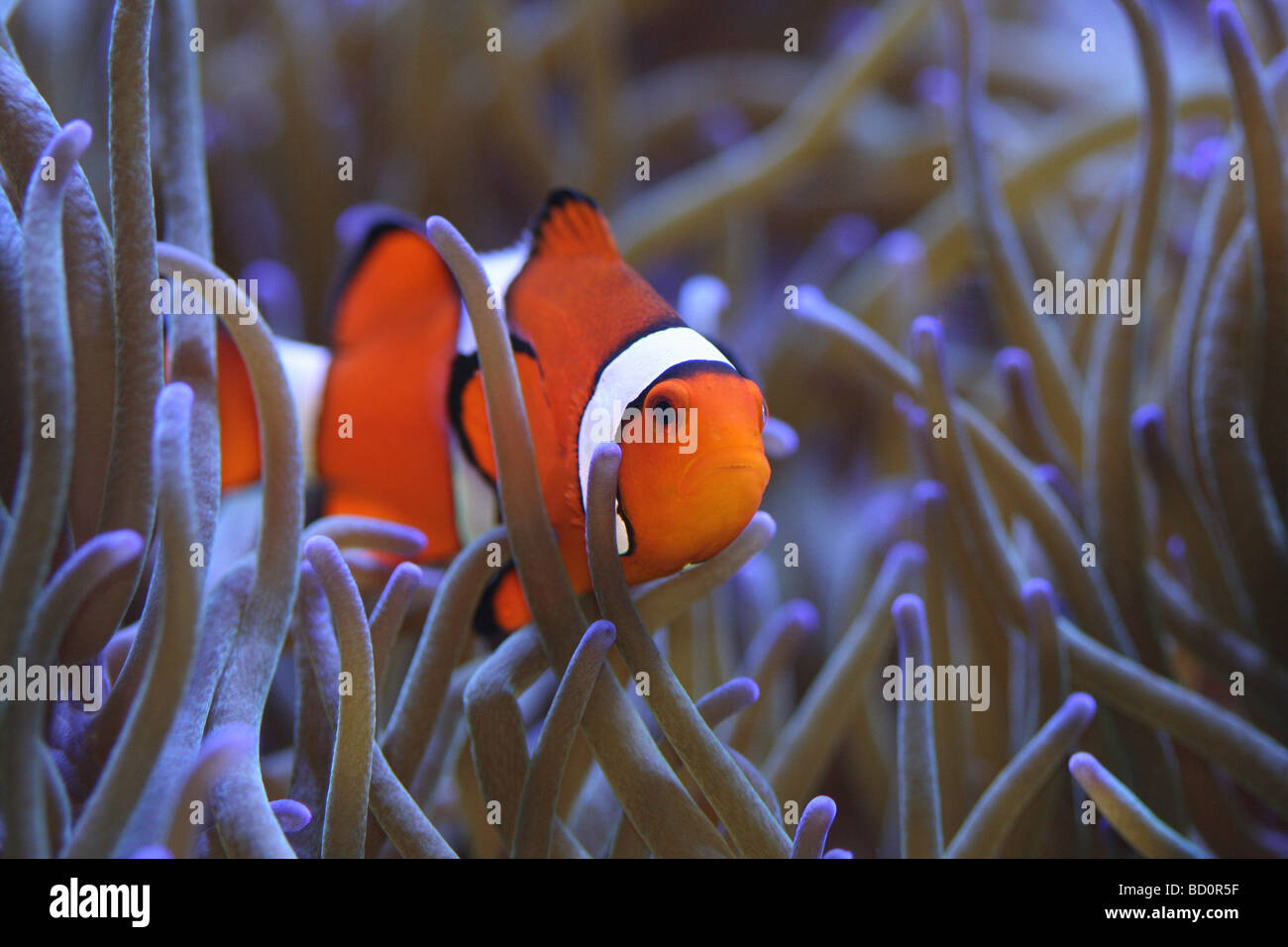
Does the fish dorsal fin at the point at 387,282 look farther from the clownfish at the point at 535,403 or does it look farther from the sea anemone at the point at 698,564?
the sea anemone at the point at 698,564

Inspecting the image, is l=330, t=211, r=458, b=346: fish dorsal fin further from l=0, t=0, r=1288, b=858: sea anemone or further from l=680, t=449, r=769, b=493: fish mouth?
l=680, t=449, r=769, b=493: fish mouth

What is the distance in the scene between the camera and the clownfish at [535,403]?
457 mm

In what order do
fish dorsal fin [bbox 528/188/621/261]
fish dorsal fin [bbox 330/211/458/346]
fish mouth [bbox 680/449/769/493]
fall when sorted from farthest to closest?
fish dorsal fin [bbox 330/211/458/346], fish dorsal fin [bbox 528/188/621/261], fish mouth [bbox 680/449/769/493]

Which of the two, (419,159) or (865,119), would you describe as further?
(865,119)

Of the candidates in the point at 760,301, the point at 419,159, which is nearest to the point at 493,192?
the point at 419,159

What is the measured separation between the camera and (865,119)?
4.95 feet

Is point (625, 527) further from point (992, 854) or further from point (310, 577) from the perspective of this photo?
point (992, 854)

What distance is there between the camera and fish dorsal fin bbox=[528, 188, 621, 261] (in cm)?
59

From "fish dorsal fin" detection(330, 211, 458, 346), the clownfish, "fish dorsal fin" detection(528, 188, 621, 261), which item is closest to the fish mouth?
the clownfish

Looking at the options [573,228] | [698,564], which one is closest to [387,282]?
[573,228]

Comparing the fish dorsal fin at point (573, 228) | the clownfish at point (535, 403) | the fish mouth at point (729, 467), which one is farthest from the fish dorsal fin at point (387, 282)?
the fish mouth at point (729, 467)

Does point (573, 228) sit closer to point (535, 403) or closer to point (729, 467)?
point (535, 403)

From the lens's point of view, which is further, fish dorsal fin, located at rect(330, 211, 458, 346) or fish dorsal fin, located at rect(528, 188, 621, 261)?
fish dorsal fin, located at rect(330, 211, 458, 346)
